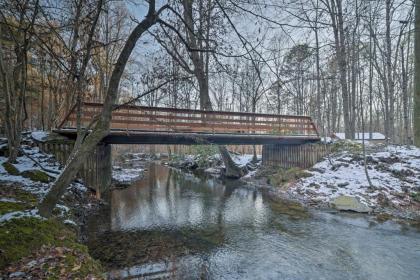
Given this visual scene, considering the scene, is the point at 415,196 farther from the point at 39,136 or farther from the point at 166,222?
the point at 39,136

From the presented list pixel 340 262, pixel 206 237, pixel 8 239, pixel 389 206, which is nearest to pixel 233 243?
pixel 206 237

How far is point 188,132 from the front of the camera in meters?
10.8

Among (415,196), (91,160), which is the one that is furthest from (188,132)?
(415,196)

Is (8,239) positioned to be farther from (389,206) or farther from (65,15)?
(389,206)

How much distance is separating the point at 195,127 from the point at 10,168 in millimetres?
7121

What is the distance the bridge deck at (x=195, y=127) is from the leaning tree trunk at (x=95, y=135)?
4574 mm

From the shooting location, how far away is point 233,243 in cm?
621

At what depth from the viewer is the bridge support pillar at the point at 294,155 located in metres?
14.1

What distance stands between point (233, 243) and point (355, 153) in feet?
30.5

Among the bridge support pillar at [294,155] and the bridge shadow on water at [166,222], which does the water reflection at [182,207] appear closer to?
the bridge shadow on water at [166,222]

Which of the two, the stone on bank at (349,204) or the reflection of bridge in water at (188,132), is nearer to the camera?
the stone on bank at (349,204)

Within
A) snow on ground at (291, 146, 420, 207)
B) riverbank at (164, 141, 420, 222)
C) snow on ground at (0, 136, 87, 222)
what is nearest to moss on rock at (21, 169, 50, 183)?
snow on ground at (0, 136, 87, 222)

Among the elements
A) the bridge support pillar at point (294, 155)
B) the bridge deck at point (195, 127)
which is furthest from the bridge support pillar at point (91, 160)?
the bridge support pillar at point (294, 155)

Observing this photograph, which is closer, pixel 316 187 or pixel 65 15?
pixel 65 15
